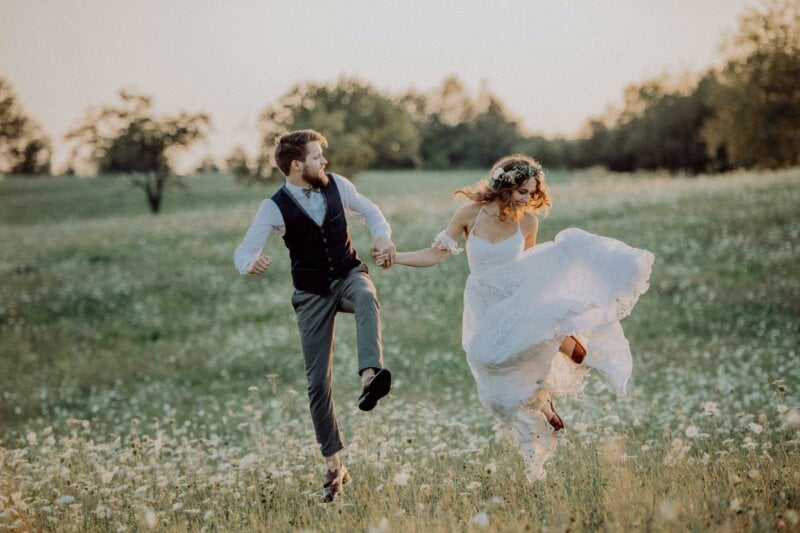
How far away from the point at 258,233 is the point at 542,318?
2296 mm

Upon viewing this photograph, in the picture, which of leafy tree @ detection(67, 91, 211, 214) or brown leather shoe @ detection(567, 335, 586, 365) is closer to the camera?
brown leather shoe @ detection(567, 335, 586, 365)

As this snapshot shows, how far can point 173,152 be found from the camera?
143ft

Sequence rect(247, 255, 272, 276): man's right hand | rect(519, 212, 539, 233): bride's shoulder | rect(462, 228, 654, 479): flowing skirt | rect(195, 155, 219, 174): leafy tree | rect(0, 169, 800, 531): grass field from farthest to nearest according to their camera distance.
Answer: rect(195, 155, 219, 174): leafy tree < rect(519, 212, 539, 233): bride's shoulder < rect(247, 255, 272, 276): man's right hand < rect(462, 228, 654, 479): flowing skirt < rect(0, 169, 800, 531): grass field

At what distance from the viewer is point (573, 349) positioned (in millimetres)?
6371

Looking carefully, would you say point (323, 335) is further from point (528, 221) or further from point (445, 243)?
point (528, 221)

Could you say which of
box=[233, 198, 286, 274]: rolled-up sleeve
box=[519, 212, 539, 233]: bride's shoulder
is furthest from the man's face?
box=[519, 212, 539, 233]: bride's shoulder

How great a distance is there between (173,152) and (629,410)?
125ft

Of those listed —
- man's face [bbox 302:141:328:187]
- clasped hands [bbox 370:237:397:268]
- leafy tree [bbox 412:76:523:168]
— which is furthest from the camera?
leafy tree [bbox 412:76:523:168]

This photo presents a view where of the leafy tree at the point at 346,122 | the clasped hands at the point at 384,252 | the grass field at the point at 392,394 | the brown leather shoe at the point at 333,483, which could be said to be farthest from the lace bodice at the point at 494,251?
the leafy tree at the point at 346,122

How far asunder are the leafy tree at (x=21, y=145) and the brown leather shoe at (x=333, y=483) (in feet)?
238

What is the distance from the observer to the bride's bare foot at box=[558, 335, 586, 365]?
637 centimetres

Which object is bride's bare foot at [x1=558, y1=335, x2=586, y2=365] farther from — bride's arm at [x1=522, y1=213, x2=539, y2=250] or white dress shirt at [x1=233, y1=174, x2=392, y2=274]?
white dress shirt at [x1=233, y1=174, x2=392, y2=274]

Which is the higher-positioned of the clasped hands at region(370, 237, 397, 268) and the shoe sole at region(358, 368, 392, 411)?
the clasped hands at region(370, 237, 397, 268)

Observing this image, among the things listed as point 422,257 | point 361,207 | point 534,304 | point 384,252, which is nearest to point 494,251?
point 534,304
